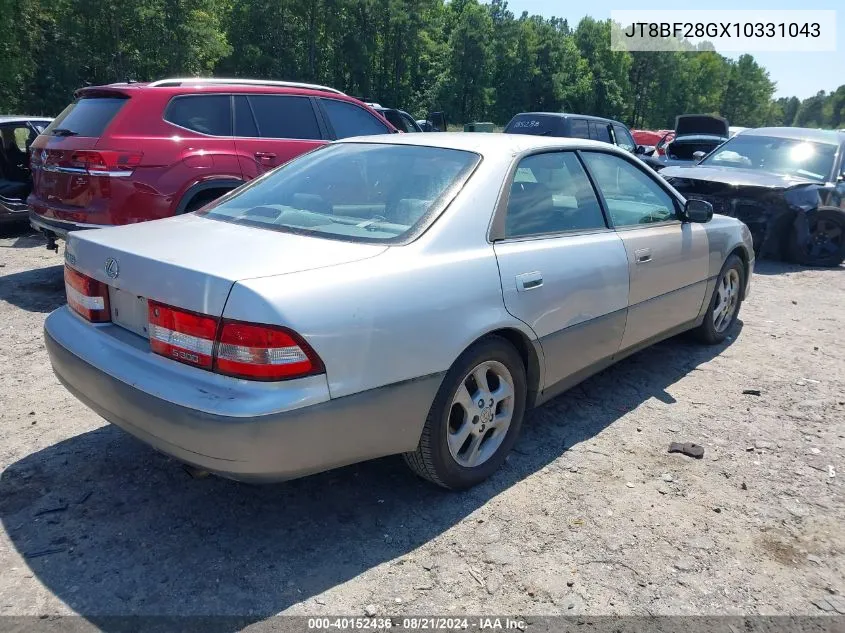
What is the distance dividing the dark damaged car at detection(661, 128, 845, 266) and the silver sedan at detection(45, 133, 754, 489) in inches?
191

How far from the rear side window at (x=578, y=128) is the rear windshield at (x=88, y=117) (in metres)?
8.46

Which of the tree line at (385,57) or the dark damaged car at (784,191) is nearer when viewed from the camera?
the dark damaged car at (784,191)

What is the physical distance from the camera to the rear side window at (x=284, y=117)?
664cm

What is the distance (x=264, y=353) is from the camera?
7.44ft

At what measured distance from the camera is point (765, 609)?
2.44 meters

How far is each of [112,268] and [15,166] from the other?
7113 mm

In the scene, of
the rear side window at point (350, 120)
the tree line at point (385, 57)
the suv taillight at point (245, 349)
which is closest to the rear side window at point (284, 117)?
the rear side window at point (350, 120)

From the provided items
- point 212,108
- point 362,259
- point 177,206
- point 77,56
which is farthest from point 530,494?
point 77,56

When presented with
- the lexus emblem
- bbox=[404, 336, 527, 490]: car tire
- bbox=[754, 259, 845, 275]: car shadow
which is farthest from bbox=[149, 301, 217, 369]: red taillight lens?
bbox=[754, 259, 845, 275]: car shadow

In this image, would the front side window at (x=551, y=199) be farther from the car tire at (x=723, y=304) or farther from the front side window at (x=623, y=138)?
the front side window at (x=623, y=138)

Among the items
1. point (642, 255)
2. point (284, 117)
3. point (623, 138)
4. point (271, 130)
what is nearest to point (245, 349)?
point (642, 255)

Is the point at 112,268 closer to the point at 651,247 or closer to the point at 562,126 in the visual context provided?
the point at 651,247

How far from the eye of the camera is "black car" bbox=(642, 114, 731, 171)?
14.4 meters

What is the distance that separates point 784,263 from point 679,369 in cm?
499
